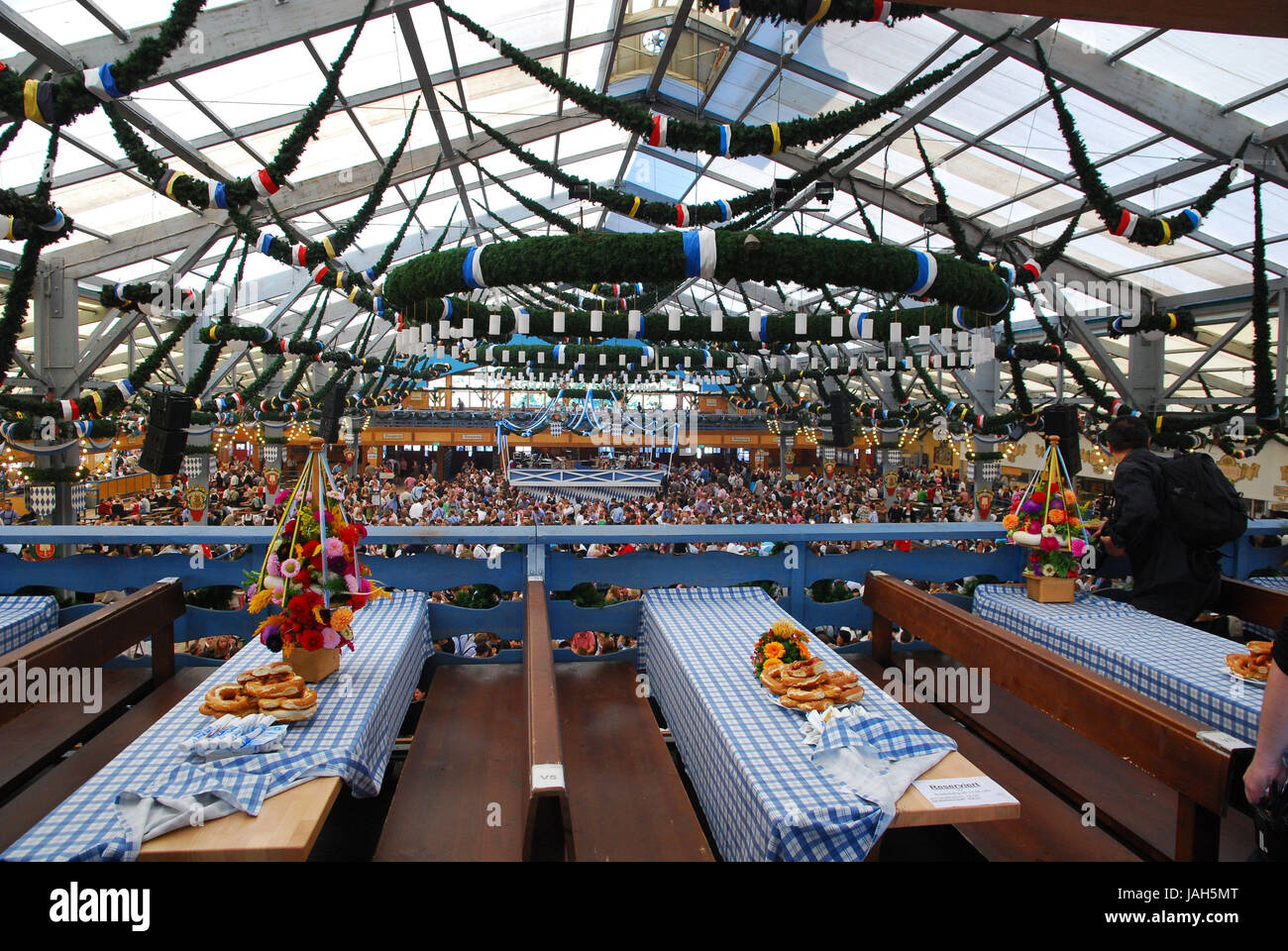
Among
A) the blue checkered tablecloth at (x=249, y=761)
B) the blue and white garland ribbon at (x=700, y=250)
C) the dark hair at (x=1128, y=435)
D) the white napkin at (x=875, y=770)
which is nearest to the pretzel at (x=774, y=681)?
the white napkin at (x=875, y=770)

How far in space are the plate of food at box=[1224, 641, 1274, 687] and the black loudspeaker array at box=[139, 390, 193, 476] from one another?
7695 millimetres

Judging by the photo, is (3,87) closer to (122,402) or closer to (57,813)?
(57,813)

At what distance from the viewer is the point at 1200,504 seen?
9.57 ft

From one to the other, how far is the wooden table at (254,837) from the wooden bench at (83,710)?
32.5 inches

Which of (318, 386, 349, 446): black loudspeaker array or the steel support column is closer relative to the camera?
(318, 386, 349, 446): black loudspeaker array

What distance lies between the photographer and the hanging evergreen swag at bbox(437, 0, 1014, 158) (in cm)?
389

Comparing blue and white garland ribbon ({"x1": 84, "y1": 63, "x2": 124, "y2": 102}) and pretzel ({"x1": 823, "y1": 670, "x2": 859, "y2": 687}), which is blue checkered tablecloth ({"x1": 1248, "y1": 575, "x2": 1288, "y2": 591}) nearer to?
pretzel ({"x1": 823, "y1": 670, "x2": 859, "y2": 687})

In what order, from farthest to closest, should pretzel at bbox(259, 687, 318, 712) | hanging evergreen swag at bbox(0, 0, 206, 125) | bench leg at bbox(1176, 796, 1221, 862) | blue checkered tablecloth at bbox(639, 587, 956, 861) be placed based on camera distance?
hanging evergreen swag at bbox(0, 0, 206, 125) → pretzel at bbox(259, 687, 318, 712) → bench leg at bbox(1176, 796, 1221, 862) → blue checkered tablecloth at bbox(639, 587, 956, 861)

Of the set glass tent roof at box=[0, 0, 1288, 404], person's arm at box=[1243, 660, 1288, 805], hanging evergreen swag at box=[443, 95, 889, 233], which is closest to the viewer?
person's arm at box=[1243, 660, 1288, 805]

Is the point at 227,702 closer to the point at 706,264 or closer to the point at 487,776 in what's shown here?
the point at 487,776

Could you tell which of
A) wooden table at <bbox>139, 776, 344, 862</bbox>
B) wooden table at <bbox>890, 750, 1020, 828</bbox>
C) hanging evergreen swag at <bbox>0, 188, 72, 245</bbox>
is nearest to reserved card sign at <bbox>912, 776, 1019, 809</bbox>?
wooden table at <bbox>890, 750, 1020, 828</bbox>

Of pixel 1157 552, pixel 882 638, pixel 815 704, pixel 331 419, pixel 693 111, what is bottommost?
pixel 882 638

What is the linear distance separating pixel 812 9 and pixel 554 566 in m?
2.48

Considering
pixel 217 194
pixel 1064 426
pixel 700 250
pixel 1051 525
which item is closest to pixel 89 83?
pixel 217 194
